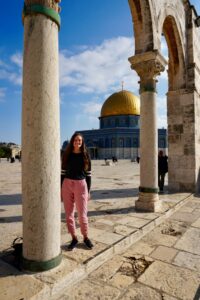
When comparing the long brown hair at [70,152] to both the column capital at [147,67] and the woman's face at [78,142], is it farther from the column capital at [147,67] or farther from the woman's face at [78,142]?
the column capital at [147,67]

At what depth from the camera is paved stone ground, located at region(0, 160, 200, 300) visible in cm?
234

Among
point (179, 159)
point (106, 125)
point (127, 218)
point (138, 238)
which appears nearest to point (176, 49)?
point (179, 159)

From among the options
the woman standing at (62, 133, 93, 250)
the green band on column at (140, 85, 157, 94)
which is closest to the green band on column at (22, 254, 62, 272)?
the woman standing at (62, 133, 93, 250)

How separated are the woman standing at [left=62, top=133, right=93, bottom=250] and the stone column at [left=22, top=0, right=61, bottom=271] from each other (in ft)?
1.83

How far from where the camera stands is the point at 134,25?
575cm

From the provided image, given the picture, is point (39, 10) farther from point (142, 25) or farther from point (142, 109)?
point (142, 25)

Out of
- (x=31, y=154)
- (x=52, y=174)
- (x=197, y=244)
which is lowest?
(x=197, y=244)

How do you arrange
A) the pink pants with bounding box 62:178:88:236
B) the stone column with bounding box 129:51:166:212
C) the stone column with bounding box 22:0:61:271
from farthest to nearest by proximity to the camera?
the stone column with bounding box 129:51:166:212, the pink pants with bounding box 62:178:88:236, the stone column with bounding box 22:0:61:271

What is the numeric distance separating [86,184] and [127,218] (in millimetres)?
1898

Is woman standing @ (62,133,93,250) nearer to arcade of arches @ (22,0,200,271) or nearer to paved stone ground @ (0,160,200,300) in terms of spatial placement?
paved stone ground @ (0,160,200,300)

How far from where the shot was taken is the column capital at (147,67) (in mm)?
5465

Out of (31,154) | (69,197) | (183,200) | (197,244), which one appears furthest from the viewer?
(183,200)

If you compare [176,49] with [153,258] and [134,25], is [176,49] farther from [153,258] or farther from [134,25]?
[153,258]

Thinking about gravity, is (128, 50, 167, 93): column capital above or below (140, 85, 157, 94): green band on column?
above
